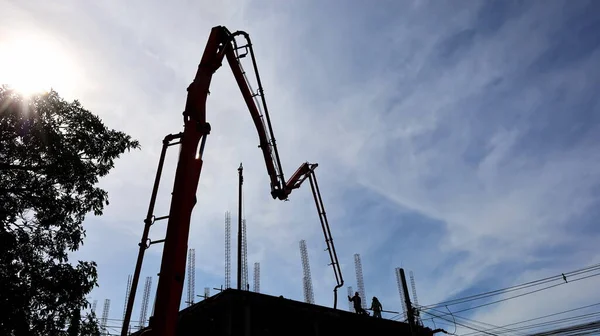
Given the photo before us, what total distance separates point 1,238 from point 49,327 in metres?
3.03

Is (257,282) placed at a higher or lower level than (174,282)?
higher

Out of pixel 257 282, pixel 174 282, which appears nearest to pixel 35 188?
pixel 174 282

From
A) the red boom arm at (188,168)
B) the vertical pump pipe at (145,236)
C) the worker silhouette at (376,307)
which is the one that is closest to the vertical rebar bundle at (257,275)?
the worker silhouette at (376,307)

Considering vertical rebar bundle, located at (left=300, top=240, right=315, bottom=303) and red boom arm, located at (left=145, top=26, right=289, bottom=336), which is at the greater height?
vertical rebar bundle, located at (left=300, top=240, right=315, bottom=303)

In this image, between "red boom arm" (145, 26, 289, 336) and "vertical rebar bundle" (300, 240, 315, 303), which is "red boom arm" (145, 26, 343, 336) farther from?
"vertical rebar bundle" (300, 240, 315, 303)

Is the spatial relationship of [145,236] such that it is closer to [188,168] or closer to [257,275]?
[188,168]

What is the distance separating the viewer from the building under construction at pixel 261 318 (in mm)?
13414

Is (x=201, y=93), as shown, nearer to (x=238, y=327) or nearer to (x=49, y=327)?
(x=238, y=327)

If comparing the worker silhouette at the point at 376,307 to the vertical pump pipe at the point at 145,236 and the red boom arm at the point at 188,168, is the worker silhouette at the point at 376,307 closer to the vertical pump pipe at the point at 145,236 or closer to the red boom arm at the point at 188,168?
the red boom arm at the point at 188,168

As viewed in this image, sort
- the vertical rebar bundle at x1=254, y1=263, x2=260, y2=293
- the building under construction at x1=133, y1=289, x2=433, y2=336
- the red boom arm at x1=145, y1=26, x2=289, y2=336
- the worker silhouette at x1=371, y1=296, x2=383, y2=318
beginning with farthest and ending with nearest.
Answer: the vertical rebar bundle at x1=254, y1=263, x2=260, y2=293, the worker silhouette at x1=371, y1=296, x2=383, y2=318, the building under construction at x1=133, y1=289, x2=433, y2=336, the red boom arm at x1=145, y1=26, x2=289, y2=336

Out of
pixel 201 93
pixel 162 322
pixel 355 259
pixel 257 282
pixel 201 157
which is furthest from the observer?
pixel 355 259

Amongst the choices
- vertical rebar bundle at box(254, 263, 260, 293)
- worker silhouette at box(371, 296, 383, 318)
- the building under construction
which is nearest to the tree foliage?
the building under construction

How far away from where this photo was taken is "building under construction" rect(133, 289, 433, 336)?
44.0ft

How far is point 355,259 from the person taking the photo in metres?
79.4
